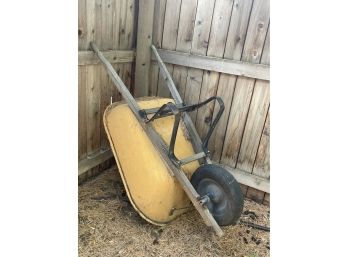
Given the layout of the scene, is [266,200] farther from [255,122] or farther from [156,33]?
[156,33]

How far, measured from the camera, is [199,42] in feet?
9.07

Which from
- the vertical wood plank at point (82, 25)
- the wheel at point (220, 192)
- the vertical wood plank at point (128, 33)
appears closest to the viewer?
the wheel at point (220, 192)

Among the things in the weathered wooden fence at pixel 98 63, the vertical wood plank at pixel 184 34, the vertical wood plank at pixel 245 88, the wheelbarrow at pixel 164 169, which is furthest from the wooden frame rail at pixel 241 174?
the vertical wood plank at pixel 184 34

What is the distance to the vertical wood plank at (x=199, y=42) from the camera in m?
2.65

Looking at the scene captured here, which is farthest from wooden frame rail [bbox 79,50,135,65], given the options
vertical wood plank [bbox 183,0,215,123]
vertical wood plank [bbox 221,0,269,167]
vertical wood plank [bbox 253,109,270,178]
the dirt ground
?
vertical wood plank [bbox 253,109,270,178]

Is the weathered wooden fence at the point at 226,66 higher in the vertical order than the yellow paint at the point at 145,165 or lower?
higher

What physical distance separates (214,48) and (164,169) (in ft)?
4.13

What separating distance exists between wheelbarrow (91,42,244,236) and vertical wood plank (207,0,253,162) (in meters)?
0.45

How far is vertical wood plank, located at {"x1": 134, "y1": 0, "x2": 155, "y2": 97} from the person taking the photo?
112 inches

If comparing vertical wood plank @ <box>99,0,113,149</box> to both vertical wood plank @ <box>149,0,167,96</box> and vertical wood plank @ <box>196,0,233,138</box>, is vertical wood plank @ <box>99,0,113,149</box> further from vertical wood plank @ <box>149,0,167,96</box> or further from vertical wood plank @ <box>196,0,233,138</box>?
vertical wood plank @ <box>196,0,233,138</box>

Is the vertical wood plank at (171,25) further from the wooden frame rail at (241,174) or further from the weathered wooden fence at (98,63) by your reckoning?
the wooden frame rail at (241,174)

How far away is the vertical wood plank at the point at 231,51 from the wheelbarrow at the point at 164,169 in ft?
1.49

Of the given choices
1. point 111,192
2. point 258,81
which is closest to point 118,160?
point 111,192
